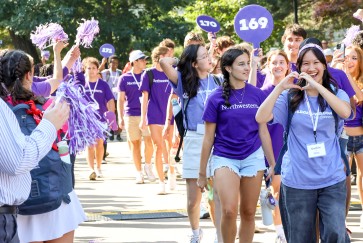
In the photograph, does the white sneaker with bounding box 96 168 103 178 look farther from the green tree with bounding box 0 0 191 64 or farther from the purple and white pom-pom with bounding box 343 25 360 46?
the green tree with bounding box 0 0 191 64

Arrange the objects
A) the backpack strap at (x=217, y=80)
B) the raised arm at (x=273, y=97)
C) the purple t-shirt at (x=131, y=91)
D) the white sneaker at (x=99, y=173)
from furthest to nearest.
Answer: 1. the white sneaker at (x=99, y=173)
2. the purple t-shirt at (x=131, y=91)
3. the backpack strap at (x=217, y=80)
4. the raised arm at (x=273, y=97)

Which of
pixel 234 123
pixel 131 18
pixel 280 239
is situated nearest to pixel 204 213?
pixel 280 239

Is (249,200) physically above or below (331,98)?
below

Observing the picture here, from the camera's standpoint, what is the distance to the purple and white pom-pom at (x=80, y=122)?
19.9 ft

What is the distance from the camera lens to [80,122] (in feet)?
20.2

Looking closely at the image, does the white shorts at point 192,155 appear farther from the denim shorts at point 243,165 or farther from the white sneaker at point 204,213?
the white sneaker at point 204,213

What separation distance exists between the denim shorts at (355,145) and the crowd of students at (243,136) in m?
0.01

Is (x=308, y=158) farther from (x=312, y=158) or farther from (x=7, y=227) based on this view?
(x=7, y=227)

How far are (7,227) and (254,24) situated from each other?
201 inches

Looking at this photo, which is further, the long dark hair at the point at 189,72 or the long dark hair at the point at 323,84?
the long dark hair at the point at 189,72

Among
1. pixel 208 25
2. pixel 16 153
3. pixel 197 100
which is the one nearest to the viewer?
pixel 16 153

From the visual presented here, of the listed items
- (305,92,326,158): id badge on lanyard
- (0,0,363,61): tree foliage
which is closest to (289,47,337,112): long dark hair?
(305,92,326,158): id badge on lanyard

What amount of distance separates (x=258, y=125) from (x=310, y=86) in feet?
3.86

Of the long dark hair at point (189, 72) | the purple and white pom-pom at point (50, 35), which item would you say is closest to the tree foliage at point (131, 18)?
the long dark hair at point (189, 72)
